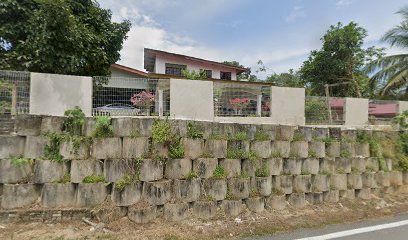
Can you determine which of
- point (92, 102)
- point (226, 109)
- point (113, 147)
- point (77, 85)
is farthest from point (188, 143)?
point (77, 85)

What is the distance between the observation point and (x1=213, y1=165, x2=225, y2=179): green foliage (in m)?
4.20

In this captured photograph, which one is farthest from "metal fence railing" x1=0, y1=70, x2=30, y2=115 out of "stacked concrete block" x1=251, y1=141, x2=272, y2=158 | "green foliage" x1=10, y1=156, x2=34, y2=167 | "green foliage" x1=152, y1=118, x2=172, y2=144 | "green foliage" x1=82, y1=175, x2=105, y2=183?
"stacked concrete block" x1=251, y1=141, x2=272, y2=158

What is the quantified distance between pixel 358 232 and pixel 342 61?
14310 millimetres

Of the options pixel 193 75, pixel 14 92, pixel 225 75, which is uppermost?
pixel 225 75

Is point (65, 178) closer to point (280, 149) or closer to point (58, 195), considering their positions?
point (58, 195)

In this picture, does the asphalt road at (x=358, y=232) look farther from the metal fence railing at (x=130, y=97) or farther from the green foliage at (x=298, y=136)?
the metal fence railing at (x=130, y=97)

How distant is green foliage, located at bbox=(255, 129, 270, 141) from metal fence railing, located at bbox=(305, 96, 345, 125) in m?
1.83

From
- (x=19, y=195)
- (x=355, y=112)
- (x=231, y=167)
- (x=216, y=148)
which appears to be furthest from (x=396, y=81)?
(x=19, y=195)

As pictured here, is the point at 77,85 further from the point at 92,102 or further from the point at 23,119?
the point at 23,119

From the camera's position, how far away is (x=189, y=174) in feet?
13.3

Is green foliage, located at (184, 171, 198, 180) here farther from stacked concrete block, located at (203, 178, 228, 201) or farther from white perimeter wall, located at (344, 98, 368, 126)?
white perimeter wall, located at (344, 98, 368, 126)

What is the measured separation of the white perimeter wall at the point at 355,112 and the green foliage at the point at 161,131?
5.00m

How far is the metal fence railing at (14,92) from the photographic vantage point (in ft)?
12.9

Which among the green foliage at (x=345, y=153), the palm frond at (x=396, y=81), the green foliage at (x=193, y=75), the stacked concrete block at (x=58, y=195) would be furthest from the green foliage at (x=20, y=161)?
the palm frond at (x=396, y=81)
